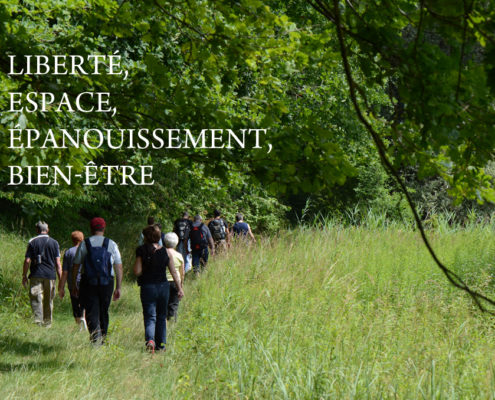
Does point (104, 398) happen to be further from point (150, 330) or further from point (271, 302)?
point (271, 302)

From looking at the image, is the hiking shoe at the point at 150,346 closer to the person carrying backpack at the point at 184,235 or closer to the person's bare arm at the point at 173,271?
the person's bare arm at the point at 173,271

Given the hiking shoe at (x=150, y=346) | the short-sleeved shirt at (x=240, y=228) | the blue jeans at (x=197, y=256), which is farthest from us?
the short-sleeved shirt at (x=240, y=228)

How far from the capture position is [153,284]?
778cm

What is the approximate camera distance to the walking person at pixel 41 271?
9.77m

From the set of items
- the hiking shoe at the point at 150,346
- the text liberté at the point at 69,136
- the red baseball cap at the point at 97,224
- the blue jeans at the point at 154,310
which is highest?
the text liberté at the point at 69,136

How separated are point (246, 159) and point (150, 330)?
159 inches

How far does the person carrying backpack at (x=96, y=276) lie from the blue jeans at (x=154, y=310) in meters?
0.48

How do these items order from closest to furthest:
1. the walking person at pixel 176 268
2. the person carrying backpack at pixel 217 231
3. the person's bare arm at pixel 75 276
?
1. the person's bare arm at pixel 75 276
2. the walking person at pixel 176 268
3. the person carrying backpack at pixel 217 231

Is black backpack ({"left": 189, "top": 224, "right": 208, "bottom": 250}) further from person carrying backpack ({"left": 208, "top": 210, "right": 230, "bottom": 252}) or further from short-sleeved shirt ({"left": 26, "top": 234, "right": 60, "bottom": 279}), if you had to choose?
short-sleeved shirt ({"left": 26, "top": 234, "right": 60, "bottom": 279})

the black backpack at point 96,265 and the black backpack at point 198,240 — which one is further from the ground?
the black backpack at point 96,265

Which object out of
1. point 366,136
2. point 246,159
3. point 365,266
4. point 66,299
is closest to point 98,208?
point 66,299

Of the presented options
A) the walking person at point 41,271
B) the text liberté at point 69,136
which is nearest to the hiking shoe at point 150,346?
the walking person at point 41,271

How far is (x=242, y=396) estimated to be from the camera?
5086 millimetres

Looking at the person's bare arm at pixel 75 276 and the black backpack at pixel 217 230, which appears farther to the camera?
the black backpack at pixel 217 230
